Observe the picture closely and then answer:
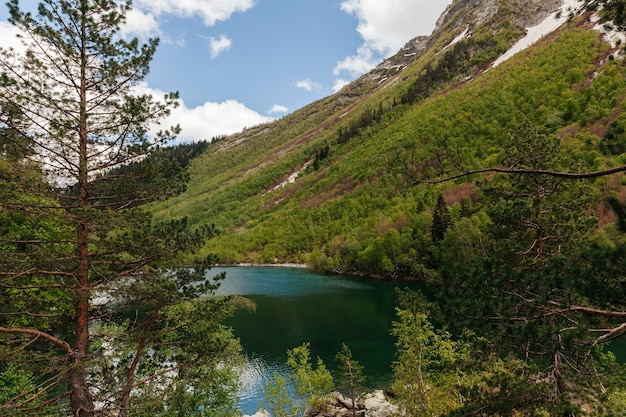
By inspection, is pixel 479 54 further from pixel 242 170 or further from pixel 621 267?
pixel 621 267

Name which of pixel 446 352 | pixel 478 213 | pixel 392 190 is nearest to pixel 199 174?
pixel 392 190

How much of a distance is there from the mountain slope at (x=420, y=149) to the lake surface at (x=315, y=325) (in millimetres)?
8869

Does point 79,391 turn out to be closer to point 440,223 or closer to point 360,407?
point 360,407

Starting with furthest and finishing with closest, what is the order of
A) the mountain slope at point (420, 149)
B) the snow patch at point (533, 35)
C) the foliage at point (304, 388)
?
the snow patch at point (533, 35), the mountain slope at point (420, 149), the foliage at point (304, 388)

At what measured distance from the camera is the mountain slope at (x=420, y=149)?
5884 centimetres

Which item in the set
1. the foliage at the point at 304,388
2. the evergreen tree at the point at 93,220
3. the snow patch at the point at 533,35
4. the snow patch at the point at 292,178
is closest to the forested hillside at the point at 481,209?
the snow patch at the point at 292,178

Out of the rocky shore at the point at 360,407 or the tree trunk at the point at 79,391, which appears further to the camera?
the rocky shore at the point at 360,407

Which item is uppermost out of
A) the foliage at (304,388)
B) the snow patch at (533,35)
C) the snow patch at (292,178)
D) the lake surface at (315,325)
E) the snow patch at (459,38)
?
the snow patch at (459,38)

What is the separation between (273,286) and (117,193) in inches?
1906

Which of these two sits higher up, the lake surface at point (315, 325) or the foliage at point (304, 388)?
the foliage at point (304, 388)

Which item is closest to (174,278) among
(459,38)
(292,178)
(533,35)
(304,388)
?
(304,388)

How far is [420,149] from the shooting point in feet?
287

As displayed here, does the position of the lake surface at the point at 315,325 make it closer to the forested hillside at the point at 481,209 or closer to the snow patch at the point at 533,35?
the forested hillside at the point at 481,209

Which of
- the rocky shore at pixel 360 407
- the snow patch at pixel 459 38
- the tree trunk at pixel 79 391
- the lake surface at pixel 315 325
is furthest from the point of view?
the snow patch at pixel 459 38
